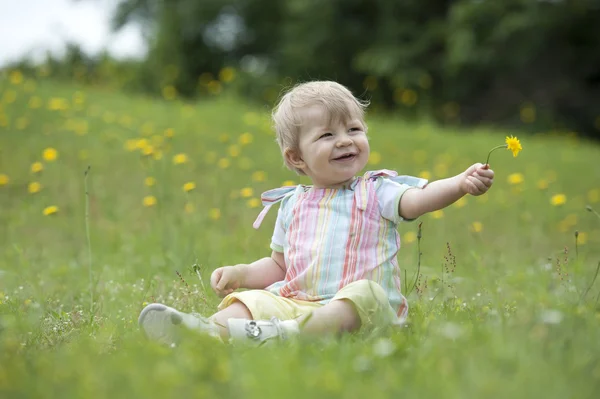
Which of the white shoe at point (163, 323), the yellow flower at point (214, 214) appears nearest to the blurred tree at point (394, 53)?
the yellow flower at point (214, 214)

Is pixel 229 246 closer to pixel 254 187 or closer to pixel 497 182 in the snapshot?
pixel 254 187

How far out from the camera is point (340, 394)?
5.26 feet

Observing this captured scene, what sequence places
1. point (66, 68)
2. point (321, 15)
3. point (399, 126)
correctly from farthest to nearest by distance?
1. point (321, 15)
2. point (66, 68)
3. point (399, 126)

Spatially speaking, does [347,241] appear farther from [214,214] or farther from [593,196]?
[593,196]

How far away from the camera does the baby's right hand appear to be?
2.63 meters

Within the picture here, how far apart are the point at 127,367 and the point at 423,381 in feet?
2.25

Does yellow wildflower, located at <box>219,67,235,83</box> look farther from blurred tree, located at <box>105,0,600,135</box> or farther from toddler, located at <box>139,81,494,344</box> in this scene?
toddler, located at <box>139,81,494,344</box>

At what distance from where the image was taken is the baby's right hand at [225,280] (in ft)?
8.63

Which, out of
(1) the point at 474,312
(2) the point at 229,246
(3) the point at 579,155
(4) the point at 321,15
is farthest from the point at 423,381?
(4) the point at 321,15

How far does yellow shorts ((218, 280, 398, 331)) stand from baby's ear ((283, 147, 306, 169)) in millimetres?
517

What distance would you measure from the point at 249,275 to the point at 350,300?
1.83 ft

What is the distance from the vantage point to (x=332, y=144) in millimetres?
2590

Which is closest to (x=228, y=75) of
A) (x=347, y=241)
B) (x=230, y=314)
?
(x=347, y=241)

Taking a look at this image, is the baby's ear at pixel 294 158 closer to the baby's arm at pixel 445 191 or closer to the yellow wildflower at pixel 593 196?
the baby's arm at pixel 445 191
